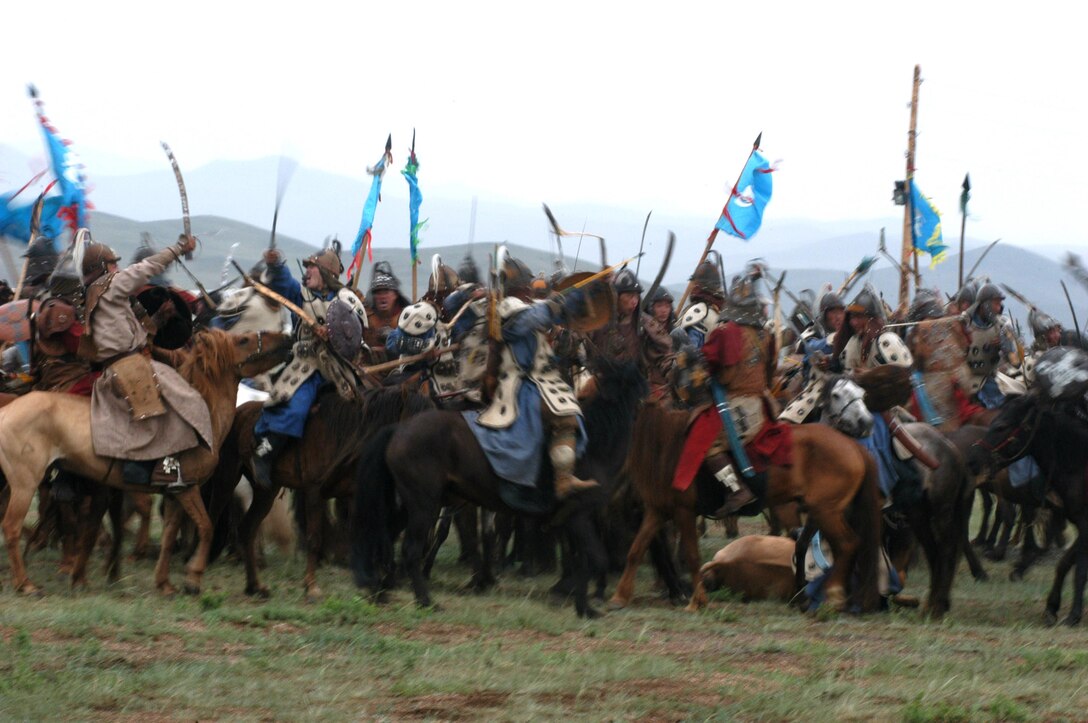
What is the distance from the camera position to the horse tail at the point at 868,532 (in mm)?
10242

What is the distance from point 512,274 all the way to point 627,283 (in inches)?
99.3

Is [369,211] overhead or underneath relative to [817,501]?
overhead

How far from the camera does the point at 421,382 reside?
11.7 metres

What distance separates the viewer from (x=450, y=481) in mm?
9672

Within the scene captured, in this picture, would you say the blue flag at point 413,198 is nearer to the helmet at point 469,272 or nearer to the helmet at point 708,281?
the helmet at point 469,272

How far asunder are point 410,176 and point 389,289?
370 centimetres

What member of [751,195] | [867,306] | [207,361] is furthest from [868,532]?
[751,195]

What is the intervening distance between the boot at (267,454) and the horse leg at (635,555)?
258 centimetres

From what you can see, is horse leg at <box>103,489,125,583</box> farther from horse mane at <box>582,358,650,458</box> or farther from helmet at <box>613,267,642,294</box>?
helmet at <box>613,267,642,294</box>

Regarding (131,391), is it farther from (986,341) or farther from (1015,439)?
(986,341)

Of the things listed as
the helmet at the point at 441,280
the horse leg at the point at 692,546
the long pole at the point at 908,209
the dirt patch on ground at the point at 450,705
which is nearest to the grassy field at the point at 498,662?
the dirt patch on ground at the point at 450,705

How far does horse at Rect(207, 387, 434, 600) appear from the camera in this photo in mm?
10578

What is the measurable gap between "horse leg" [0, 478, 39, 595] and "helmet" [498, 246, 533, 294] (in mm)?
3324

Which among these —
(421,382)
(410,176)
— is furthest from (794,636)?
(410,176)
